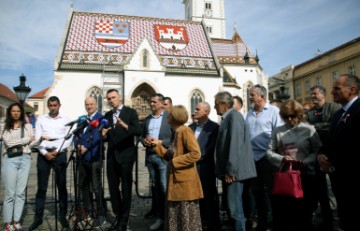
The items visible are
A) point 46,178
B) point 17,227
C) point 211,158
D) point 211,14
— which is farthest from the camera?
point 211,14

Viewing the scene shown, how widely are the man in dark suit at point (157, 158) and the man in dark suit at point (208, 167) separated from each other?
69 cm

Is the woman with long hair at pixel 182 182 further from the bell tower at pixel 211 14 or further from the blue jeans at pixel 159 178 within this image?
the bell tower at pixel 211 14

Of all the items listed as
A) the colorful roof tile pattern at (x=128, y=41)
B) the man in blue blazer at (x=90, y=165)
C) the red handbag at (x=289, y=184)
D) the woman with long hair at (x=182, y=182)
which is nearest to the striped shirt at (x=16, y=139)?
the man in blue blazer at (x=90, y=165)

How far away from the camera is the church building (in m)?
23.0

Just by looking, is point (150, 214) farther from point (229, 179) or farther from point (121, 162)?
point (229, 179)

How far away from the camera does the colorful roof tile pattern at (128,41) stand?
23.9m

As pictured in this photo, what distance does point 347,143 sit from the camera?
2709 millimetres

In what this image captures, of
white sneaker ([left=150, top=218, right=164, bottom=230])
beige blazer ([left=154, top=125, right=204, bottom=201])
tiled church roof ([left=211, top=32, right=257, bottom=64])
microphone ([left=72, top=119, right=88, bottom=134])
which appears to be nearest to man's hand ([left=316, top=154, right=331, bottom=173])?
beige blazer ([left=154, top=125, right=204, bottom=201])

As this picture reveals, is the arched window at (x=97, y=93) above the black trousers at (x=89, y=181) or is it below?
above

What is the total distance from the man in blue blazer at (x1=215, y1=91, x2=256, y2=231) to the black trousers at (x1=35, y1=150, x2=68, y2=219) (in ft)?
8.60

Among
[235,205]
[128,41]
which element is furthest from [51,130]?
[128,41]

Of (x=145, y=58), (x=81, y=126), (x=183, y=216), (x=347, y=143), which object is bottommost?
(x=183, y=216)

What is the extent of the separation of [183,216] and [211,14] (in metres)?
47.4

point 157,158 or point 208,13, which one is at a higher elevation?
point 208,13
